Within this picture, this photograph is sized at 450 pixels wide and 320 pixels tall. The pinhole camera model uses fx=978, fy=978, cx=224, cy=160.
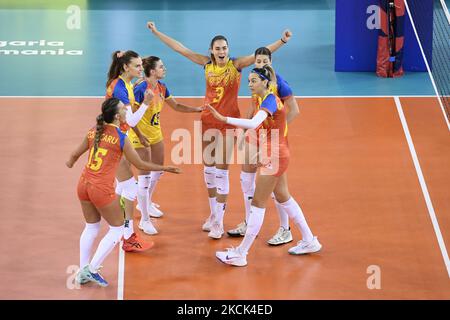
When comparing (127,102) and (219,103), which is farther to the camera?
(219,103)

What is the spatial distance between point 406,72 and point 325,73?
1.49 meters

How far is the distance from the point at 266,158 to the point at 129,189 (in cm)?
172

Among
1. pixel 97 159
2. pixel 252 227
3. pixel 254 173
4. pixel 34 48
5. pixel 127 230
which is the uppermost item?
pixel 97 159

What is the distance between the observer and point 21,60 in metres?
18.4

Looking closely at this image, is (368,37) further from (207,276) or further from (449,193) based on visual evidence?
(207,276)

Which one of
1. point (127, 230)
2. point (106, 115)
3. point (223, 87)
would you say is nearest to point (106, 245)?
point (127, 230)

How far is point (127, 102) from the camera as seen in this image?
11008mm

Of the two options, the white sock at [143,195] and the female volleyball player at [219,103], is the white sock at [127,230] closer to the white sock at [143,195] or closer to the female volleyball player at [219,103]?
the white sock at [143,195]

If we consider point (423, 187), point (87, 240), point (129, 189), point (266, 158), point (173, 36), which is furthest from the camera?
point (173, 36)

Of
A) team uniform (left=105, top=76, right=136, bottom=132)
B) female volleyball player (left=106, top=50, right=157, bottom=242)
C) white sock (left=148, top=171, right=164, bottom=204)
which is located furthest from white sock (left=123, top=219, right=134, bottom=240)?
team uniform (left=105, top=76, right=136, bottom=132)

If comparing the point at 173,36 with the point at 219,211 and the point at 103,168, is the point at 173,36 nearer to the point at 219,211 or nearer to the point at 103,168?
the point at 219,211

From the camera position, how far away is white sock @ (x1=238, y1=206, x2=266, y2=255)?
10.8 m

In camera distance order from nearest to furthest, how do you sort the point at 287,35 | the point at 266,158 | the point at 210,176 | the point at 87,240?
1. the point at 87,240
2. the point at 266,158
3. the point at 287,35
4. the point at 210,176

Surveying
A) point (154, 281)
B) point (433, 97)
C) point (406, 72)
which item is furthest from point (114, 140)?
point (406, 72)
